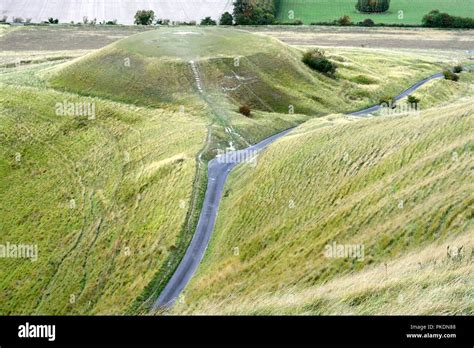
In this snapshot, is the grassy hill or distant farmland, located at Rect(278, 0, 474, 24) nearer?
the grassy hill

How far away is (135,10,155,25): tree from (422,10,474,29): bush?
3101 inches

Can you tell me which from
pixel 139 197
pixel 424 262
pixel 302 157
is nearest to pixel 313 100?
pixel 302 157

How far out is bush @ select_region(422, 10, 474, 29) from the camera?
15262cm

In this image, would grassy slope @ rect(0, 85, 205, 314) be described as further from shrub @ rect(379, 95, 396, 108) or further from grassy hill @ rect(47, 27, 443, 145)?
shrub @ rect(379, 95, 396, 108)

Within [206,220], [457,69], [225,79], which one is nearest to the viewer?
[206,220]

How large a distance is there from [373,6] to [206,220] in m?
139

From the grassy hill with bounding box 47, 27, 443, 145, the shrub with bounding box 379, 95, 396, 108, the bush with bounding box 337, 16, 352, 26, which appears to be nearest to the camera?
the grassy hill with bounding box 47, 27, 443, 145

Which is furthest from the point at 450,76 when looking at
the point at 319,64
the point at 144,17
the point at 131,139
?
the point at 144,17

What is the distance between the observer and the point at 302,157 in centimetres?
5072

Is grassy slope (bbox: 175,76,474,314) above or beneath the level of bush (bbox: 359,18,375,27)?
beneath

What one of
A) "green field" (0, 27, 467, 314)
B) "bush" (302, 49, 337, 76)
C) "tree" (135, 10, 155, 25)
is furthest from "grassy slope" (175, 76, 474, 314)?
"tree" (135, 10, 155, 25)

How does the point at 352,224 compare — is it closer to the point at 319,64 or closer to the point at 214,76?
the point at 214,76

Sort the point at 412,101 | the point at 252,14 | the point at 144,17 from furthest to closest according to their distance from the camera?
the point at 252,14 < the point at 144,17 < the point at 412,101

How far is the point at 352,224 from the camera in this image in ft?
123
